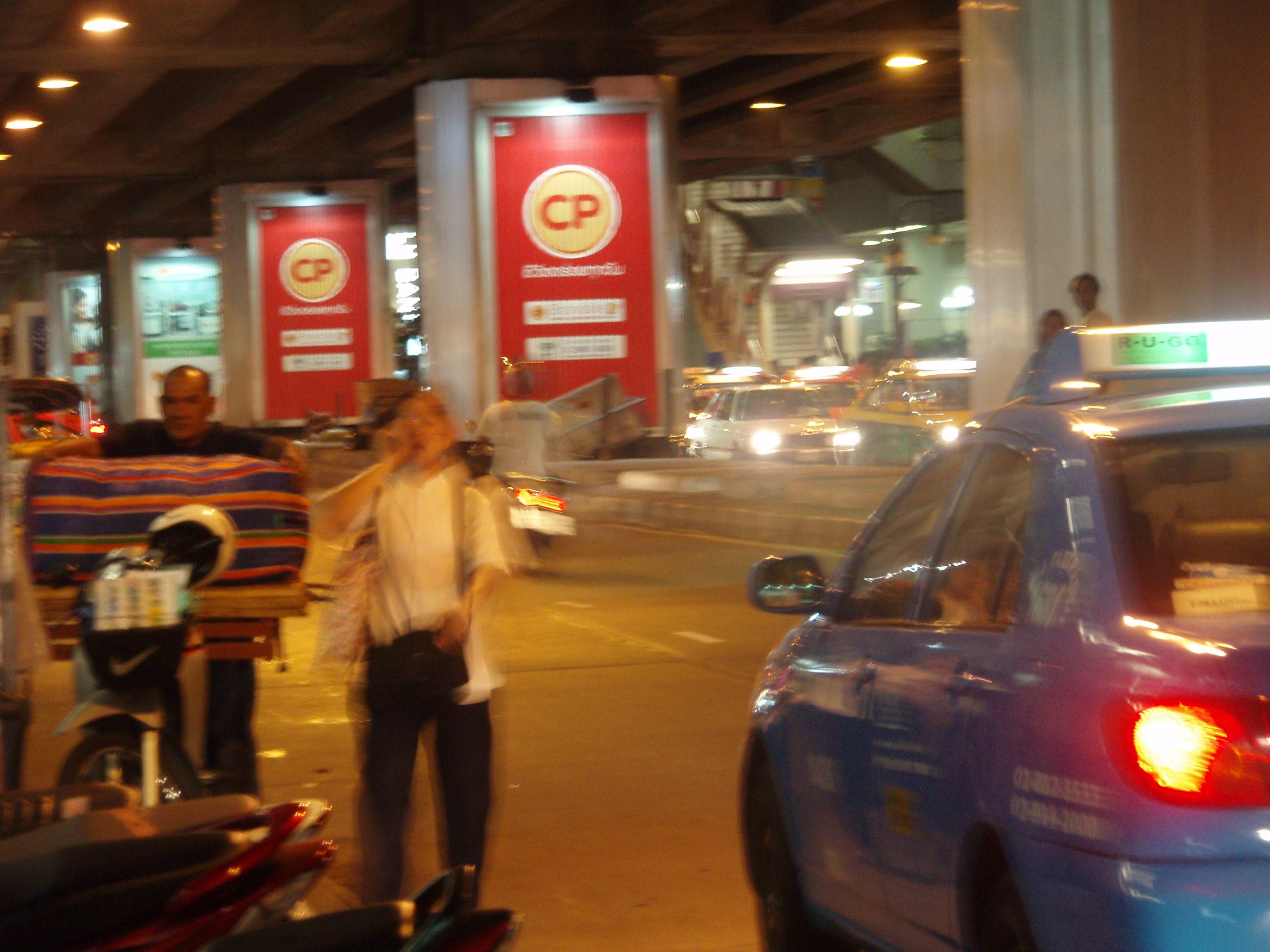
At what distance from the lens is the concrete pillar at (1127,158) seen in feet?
46.2

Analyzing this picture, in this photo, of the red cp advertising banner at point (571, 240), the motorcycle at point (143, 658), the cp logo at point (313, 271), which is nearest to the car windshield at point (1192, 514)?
the motorcycle at point (143, 658)

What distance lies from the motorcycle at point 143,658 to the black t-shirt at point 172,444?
82 cm

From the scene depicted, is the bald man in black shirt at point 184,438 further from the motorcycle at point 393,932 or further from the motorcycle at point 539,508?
the motorcycle at point 539,508

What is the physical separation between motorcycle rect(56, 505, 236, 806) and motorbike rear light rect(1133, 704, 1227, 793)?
10.7 feet

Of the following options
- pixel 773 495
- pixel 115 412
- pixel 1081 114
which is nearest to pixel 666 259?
pixel 773 495

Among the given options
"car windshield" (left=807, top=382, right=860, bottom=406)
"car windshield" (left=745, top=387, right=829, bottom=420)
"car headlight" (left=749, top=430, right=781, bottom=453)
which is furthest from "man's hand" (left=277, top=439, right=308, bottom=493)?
"car windshield" (left=807, top=382, right=860, bottom=406)

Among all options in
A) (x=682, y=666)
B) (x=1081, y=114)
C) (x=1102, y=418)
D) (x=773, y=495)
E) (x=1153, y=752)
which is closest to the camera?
(x=1153, y=752)

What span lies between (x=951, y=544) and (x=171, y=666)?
8.61 feet

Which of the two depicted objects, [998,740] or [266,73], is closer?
[998,740]

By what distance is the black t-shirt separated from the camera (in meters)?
6.52

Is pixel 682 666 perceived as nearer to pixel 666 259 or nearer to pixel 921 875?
pixel 921 875

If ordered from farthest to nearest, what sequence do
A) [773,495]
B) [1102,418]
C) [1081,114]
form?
1. [773,495]
2. [1081,114]
3. [1102,418]

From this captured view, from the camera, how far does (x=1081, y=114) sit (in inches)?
564

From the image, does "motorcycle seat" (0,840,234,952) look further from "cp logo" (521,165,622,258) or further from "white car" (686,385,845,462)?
"white car" (686,385,845,462)
